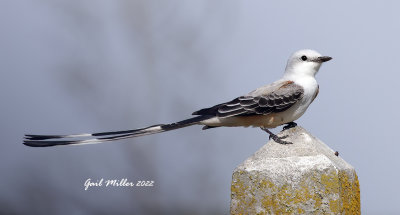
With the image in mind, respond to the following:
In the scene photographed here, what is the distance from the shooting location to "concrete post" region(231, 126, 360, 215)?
476cm

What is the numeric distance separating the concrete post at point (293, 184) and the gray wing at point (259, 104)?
77 centimetres

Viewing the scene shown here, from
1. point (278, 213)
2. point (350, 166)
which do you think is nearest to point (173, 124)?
point (278, 213)

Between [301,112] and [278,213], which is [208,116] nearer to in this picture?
[301,112]

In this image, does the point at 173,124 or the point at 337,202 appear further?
the point at 173,124

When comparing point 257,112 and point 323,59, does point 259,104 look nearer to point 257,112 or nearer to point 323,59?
point 257,112

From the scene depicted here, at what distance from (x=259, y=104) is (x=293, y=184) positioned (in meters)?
1.34

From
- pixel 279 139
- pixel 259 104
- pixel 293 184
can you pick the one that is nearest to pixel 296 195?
pixel 293 184

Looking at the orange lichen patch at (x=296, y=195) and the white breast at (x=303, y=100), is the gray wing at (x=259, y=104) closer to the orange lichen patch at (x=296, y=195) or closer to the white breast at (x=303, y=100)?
the white breast at (x=303, y=100)

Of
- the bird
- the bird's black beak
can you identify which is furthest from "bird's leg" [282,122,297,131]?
the bird's black beak

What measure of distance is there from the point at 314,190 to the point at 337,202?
0.25 m

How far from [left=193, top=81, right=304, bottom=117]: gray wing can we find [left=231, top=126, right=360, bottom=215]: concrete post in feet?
2.52

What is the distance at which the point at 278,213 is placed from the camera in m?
4.80

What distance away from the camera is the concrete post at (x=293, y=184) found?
476cm

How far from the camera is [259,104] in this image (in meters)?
5.86
